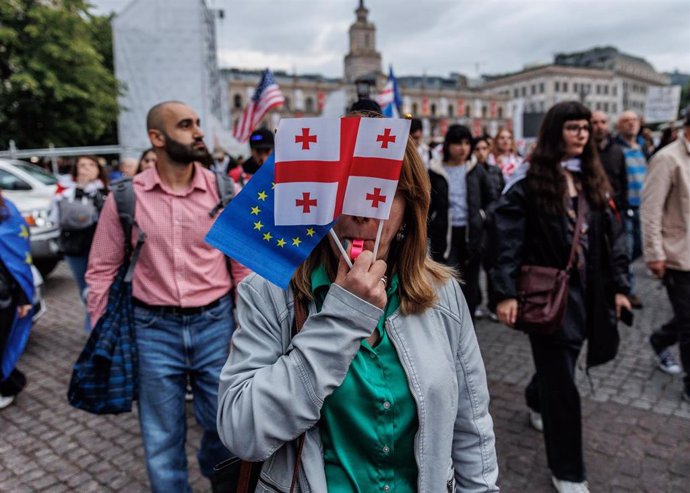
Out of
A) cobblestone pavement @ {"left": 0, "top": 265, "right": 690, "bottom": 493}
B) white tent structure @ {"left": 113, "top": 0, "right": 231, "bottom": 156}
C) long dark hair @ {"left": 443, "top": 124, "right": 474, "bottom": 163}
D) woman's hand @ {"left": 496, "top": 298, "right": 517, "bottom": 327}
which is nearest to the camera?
woman's hand @ {"left": 496, "top": 298, "right": 517, "bottom": 327}

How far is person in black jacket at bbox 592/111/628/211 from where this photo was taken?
624 cm

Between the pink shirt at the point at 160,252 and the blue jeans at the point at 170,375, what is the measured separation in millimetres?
112

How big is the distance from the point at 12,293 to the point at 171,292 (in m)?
2.59

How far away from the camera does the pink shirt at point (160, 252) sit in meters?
2.65

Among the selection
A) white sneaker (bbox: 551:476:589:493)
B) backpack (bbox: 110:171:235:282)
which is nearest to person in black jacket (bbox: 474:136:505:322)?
white sneaker (bbox: 551:476:589:493)

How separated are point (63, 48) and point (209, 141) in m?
11.2

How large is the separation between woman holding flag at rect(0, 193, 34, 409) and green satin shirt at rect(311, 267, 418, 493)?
3.87m

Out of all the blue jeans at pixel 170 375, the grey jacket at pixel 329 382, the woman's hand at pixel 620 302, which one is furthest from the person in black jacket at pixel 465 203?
the grey jacket at pixel 329 382

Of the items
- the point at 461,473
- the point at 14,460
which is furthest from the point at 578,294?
the point at 14,460

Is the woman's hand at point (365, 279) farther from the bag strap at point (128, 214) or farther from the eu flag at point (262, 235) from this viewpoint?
the bag strap at point (128, 214)

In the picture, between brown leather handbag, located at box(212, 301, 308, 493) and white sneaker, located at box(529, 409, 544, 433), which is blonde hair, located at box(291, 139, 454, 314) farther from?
white sneaker, located at box(529, 409, 544, 433)

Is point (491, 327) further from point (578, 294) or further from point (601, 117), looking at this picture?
point (578, 294)

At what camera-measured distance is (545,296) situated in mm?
2963

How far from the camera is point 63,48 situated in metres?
25.2
